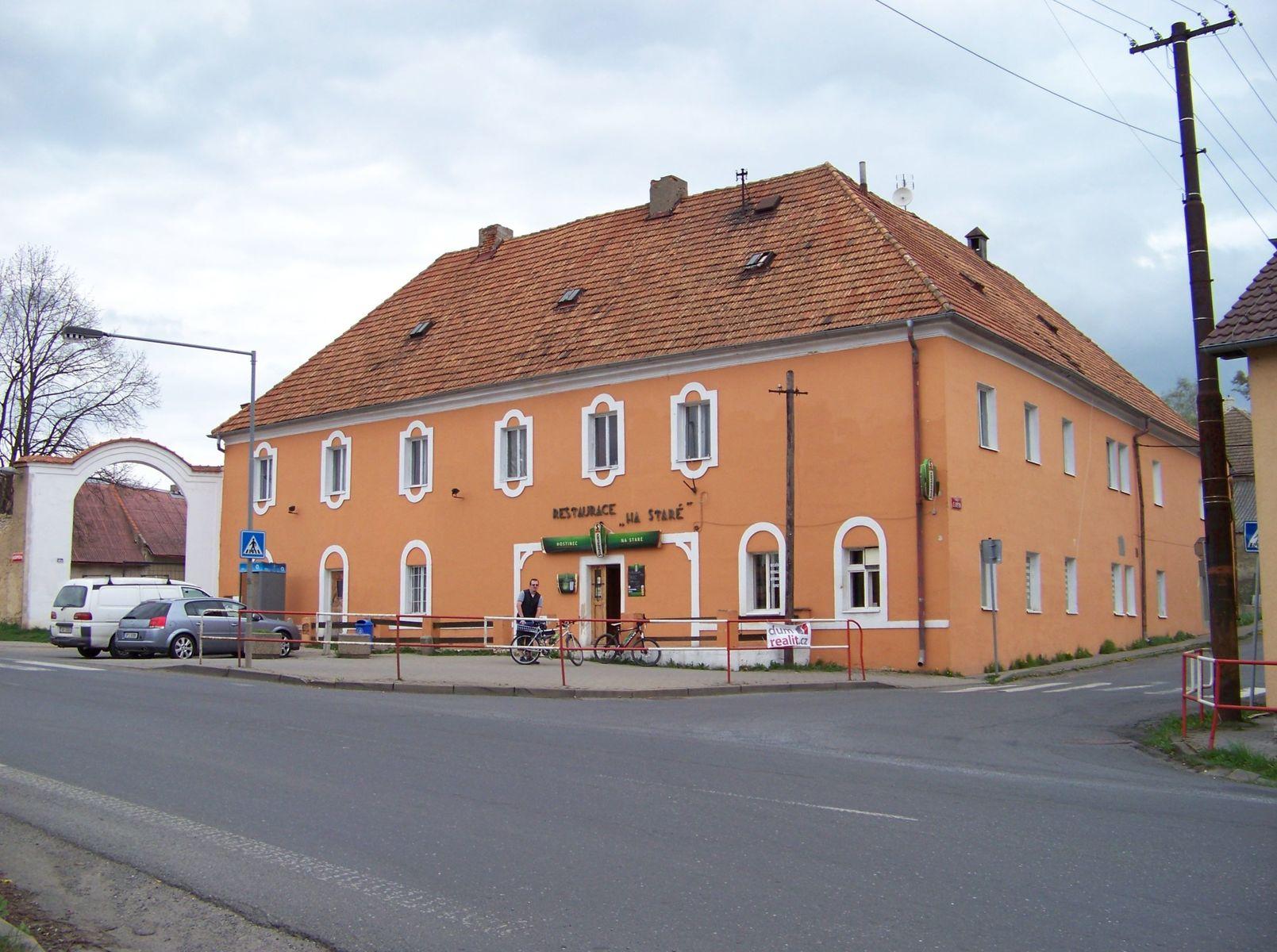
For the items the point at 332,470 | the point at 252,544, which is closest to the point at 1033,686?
the point at 252,544

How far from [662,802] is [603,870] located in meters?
2.21

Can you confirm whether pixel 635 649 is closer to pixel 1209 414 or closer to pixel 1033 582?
pixel 1033 582

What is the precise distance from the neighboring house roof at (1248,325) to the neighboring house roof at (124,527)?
48.6 meters

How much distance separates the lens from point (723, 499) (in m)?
28.3

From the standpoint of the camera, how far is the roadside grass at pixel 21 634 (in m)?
39.3

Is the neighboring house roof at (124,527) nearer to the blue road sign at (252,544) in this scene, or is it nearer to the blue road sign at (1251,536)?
the blue road sign at (252,544)

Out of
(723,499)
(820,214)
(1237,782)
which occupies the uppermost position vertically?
(820,214)

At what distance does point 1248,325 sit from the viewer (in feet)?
54.3

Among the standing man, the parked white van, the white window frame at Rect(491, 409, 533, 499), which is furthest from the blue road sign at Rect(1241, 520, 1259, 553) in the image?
the parked white van

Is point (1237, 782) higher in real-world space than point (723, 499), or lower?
lower

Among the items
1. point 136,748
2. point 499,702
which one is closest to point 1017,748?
point 499,702

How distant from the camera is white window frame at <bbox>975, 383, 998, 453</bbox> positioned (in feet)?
90.0

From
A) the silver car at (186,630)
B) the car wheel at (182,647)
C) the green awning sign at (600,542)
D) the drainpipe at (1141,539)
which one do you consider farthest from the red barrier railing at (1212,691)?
the car wheel at (182,647)

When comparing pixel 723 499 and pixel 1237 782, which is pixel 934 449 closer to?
pixel 723 499
